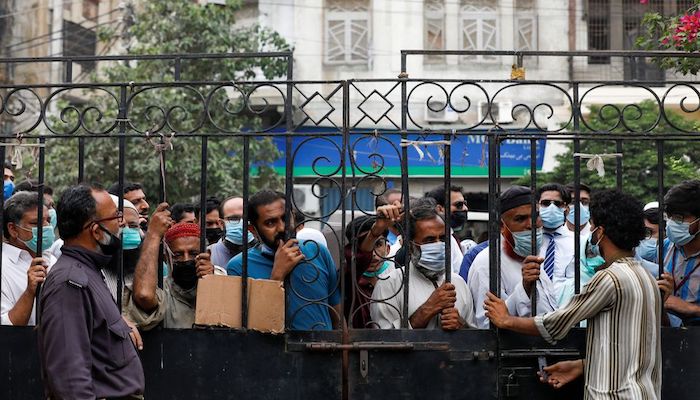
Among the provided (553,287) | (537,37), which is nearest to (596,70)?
(537,37)

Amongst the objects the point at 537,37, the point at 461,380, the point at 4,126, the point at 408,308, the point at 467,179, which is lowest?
the point at 461,380

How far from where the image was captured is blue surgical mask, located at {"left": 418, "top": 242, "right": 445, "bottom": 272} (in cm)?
576

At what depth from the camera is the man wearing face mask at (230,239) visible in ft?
23.0

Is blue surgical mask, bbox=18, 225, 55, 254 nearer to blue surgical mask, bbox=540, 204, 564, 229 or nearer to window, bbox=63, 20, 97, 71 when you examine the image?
blue surgical mask, bbox=540, 204, 564, 229

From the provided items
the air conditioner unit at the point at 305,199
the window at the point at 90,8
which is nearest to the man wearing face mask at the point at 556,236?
the air conditioner unit at the point at 305,199

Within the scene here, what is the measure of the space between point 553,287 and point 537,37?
14995 mm

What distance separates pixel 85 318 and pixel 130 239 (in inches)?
59.8

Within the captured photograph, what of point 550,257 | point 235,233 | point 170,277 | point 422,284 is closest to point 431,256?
point 422,284

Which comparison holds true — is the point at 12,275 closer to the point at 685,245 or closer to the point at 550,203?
the point at 550,203

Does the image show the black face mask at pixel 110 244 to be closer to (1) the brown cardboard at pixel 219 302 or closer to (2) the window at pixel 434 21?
(1) the brown cardboard at pixel 219 302

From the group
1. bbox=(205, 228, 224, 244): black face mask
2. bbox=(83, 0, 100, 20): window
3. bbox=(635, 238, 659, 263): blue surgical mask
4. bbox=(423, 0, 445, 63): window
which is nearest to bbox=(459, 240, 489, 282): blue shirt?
bbox=(635, 238, 659, 263): blue surgical mask

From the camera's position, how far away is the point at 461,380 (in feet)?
17.8

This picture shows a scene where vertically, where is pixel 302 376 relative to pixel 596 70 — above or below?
below

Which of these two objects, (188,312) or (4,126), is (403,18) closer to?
(4,126)
